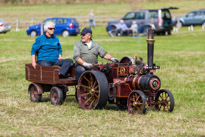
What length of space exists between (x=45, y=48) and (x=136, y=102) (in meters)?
2.76

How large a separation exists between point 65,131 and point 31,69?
136 inches

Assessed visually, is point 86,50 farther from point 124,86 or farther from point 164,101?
point 164,101

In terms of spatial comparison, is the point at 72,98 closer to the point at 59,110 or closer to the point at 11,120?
the point at 59,110

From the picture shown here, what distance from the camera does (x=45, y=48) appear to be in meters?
10.6

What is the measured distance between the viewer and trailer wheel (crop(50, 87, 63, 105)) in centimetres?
999

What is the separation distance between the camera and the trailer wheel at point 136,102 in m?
8.58

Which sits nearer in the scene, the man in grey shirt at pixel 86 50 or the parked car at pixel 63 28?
the man in grey shirt at pixel 86 50

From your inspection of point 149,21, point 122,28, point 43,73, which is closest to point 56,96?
point 43,73

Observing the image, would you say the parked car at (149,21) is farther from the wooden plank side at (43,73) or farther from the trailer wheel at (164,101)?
the trailer wheel at (164,101)

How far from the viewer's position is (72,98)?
1131 centimetres

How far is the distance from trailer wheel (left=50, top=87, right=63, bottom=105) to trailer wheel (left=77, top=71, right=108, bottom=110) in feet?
2.02

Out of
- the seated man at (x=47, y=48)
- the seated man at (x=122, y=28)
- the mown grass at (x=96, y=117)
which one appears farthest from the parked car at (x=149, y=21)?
the seated man at (x=47, y=48)

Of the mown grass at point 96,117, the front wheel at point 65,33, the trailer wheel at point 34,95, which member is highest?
the front wheel at point 65,33

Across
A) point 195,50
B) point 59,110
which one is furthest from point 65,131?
point 195,50
